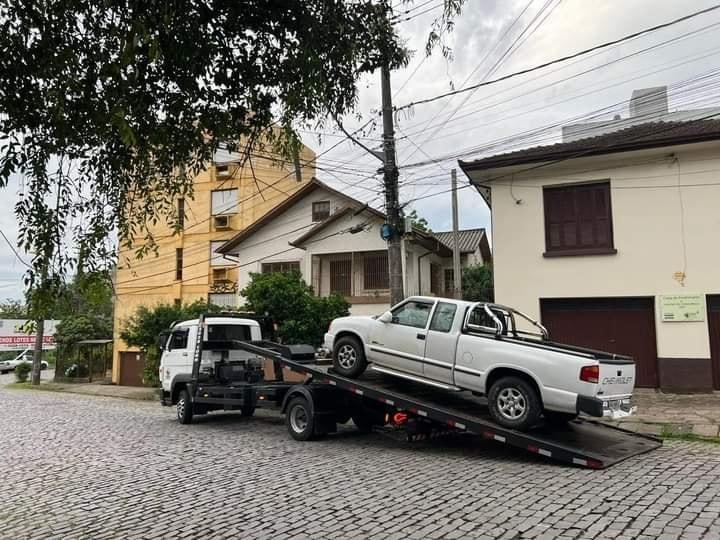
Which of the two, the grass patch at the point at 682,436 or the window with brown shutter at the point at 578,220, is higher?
the window with brown shutter at the point at 578,220

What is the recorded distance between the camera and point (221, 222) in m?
36.6

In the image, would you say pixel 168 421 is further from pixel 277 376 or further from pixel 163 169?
pixel 163 169

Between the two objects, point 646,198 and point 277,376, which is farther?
point 646,198

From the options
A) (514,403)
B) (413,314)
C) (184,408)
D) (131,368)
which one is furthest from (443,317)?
(131,368)

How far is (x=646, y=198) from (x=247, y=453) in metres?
12.1

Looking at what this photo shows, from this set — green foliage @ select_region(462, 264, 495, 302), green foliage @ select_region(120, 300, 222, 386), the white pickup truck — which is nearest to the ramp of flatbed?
the white pickup truck

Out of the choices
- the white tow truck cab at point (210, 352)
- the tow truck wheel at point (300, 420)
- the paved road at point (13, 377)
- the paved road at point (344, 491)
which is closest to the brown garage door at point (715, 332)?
the paved road at point (344, 491)

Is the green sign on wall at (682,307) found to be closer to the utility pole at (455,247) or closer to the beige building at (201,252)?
the utility pole at (455,247)

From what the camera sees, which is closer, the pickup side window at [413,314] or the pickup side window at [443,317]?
the pickup side window at [443,317]

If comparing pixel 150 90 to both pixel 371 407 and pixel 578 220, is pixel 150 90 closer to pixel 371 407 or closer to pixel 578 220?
pixel 371 407

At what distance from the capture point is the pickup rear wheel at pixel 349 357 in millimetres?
10133

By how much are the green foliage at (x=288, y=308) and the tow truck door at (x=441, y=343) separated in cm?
965

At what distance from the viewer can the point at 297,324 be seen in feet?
61.0

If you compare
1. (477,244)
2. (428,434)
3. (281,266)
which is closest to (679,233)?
(428,434)
